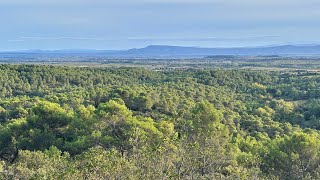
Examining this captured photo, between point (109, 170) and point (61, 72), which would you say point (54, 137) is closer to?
point (109, 170)

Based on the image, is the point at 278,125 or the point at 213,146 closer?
the point at 213,146

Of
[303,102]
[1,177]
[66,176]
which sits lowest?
[303,102]

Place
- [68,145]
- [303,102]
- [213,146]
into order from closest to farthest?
[213,146], [68,145], [303,102]

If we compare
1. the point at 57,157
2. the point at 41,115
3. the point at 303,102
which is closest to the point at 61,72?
the point at 303,102

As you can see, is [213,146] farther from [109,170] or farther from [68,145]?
[68,145]

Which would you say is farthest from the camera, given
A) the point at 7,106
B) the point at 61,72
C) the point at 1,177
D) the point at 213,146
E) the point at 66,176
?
the point at 61,72

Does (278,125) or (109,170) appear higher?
(109,170)
